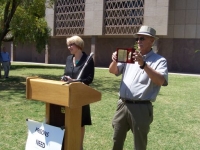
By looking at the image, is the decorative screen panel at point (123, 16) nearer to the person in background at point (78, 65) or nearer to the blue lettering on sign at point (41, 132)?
the person in background at point (78, 65)

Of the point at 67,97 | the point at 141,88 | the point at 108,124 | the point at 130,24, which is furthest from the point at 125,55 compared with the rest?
the point at 130,24

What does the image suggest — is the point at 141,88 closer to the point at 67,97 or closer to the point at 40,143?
the point at 67,97

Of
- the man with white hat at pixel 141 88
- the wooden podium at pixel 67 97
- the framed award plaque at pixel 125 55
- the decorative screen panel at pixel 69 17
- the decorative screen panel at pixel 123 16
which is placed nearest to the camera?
the wooden podium at pixel 67 97

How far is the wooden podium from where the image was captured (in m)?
2.73

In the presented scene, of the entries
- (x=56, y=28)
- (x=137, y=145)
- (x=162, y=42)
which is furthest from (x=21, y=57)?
(x=137, y=145)

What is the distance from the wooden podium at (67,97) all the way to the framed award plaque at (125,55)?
468mm

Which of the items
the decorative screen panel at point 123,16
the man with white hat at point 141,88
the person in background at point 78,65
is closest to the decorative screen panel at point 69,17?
the decorative screen panel at point 123,16

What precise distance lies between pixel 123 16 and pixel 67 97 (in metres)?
26.7

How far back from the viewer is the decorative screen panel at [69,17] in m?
31.1

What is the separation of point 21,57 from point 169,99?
32.3 meters

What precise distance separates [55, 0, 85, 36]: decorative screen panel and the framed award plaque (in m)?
28.4

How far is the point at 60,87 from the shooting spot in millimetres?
2762

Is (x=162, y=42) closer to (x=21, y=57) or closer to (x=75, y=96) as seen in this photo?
(x=21, y=57)

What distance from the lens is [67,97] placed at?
107 inches
